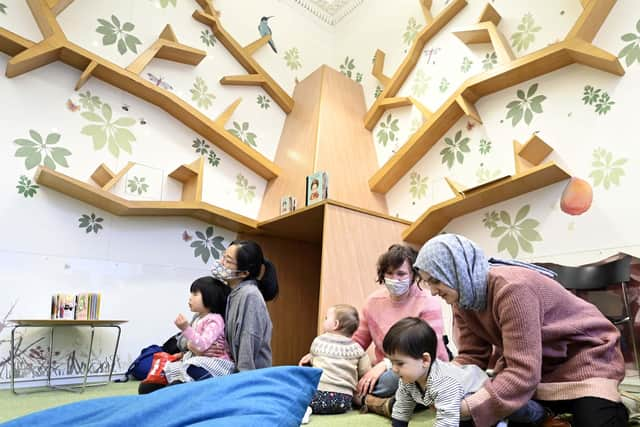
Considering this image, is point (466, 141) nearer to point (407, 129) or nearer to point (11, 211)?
point (407, 129)

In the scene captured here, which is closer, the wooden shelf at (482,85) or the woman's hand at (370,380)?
the woman's hand at (370,380)

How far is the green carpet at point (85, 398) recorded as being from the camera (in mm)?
1721

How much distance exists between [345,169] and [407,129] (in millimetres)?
604

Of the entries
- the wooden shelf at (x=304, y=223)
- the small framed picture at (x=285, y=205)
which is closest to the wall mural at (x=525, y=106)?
the wooden shelf at (x=304, y=223)

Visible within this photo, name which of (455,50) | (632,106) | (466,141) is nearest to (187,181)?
(466,141)

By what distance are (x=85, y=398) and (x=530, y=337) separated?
2.12 m

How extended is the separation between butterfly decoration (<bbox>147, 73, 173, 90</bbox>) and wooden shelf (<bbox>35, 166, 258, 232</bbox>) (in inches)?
39.7

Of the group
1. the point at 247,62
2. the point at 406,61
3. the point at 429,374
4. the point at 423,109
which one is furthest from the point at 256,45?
the point at 429,374

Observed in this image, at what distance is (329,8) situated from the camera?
466cm

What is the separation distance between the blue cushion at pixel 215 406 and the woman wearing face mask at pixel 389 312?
4.15 feet

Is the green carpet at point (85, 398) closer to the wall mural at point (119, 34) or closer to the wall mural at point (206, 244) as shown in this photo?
the wall mural at point (206, 244)

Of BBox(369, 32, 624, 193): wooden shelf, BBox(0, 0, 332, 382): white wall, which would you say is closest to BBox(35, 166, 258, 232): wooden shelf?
BBox(0, 0, 332, 382): white wall

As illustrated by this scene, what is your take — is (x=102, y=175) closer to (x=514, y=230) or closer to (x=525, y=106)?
(x=514, y=230)

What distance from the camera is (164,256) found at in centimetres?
316
